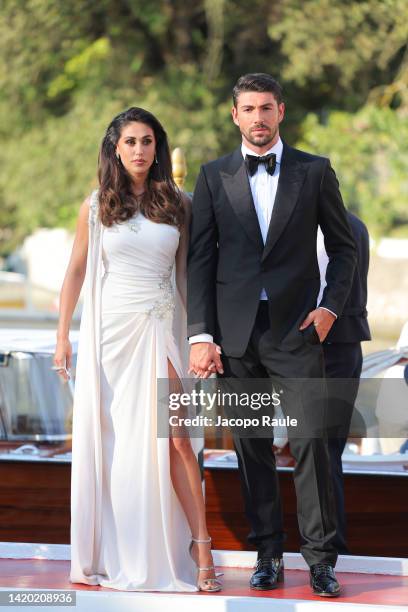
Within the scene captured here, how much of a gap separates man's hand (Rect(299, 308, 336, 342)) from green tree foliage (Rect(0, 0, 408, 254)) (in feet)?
52.4

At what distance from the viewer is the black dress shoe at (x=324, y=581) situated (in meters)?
3.60

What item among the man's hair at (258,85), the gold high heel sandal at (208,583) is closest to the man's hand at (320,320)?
the man's hair at (258,85)

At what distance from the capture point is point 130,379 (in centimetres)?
381

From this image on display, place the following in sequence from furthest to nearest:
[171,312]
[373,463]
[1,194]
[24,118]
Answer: [1,194] < [24,118] < [373,463] < [171,312]

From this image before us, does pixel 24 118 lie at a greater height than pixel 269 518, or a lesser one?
greater

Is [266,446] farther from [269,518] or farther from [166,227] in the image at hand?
[166,227]

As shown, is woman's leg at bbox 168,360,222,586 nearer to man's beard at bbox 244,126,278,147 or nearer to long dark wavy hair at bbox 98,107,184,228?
long dark wavy hair at bbox 98,107,184,228

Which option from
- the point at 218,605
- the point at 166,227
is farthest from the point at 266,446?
the point at 166,227

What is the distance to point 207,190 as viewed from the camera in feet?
12.2

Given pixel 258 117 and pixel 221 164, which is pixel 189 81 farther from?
pixel 258 117

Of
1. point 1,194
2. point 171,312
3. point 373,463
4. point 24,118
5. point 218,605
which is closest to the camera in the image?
point 218,605

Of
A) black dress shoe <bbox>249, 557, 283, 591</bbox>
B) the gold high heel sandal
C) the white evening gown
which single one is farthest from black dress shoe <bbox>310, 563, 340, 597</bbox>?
the white evening gown

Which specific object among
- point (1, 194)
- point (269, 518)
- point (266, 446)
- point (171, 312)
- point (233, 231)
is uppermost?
point (1, 194)

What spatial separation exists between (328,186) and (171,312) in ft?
2.25
